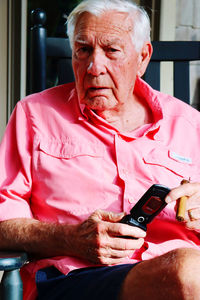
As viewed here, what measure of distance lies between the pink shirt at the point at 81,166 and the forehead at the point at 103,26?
0.81 ft

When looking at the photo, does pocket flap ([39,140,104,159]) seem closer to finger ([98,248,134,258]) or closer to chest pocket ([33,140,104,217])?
chest pocket ([33,140,104,217])

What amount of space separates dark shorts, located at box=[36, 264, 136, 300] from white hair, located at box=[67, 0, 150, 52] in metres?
0.83

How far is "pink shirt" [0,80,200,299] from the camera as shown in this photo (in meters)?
1.75

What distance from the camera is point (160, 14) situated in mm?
2734

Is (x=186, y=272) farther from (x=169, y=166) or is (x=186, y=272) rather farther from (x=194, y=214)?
(x=169, y=166)

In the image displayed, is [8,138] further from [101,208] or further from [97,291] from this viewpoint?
[97,291]

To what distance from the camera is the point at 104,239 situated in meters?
1.56

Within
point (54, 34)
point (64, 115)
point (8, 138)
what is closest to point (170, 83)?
point (54, 34)

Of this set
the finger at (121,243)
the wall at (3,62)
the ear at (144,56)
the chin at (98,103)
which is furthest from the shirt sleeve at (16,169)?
the wall at (3,62)

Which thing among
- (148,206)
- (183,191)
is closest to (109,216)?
(148,206)

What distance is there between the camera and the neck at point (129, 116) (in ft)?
6.42

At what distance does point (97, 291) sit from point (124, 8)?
0.99 metres

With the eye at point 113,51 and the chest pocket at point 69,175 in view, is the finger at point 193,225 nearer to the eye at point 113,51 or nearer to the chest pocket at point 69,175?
the chest pocket at point 69,175

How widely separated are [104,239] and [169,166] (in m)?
0.44
